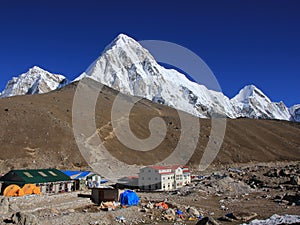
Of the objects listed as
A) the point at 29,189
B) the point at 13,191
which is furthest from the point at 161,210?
the point at 13,191

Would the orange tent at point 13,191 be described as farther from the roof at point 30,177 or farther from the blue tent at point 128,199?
the blue tent at point 128,199

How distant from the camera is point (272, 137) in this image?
427 feet

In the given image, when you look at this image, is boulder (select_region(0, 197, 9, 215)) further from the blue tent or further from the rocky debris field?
the blue tent

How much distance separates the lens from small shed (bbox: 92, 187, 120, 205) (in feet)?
107

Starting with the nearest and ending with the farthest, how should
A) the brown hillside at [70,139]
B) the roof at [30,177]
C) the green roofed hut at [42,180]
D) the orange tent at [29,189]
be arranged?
the orange tent at [29,189]
the roof at [30,177]
the green roofed hut at [42,180]
the brown hillside at [70,139]

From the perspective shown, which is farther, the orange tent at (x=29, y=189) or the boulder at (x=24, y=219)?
the orange tent at (x=29, y=189)

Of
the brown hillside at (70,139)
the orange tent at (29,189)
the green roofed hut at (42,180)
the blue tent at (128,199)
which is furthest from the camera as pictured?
the brown hillside at (70,139)

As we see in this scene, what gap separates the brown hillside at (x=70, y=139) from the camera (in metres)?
68.0

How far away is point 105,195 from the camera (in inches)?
1303

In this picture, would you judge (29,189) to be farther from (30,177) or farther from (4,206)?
(4,206)

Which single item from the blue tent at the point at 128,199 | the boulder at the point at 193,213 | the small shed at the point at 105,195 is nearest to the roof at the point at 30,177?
the small shed at the point at 105,195

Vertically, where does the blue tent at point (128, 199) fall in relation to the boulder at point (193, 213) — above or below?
above

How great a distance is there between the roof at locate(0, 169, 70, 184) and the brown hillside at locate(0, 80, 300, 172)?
23.7 m

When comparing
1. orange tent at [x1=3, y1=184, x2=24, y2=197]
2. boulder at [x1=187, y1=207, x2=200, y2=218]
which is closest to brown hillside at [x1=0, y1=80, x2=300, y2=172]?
orange tent at [x1=3, y1=184, x2=24, y2=197]
